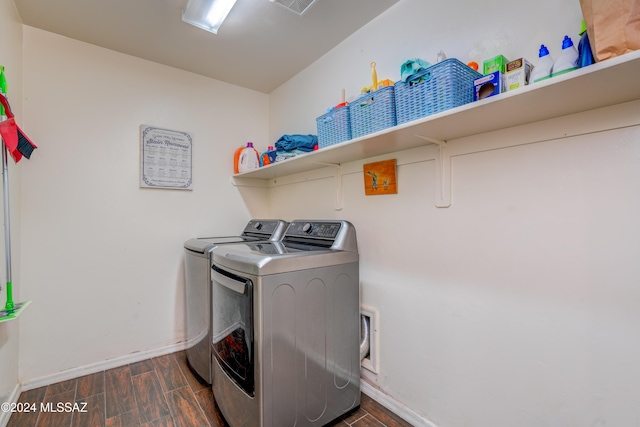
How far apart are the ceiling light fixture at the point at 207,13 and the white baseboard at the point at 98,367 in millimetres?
2360

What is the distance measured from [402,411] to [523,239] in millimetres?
1131

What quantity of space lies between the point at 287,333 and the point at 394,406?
83 centimetres

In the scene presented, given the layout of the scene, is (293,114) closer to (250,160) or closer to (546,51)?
(250,160)

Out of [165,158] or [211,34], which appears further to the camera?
[165,158]

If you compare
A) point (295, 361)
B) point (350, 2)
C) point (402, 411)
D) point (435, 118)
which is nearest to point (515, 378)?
point (402, 411)

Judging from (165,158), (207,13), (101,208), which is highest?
(207,13)

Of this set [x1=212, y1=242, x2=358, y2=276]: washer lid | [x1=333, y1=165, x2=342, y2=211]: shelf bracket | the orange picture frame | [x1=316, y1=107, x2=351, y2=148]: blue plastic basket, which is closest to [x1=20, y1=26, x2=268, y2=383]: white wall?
[x1=212, y1=242, x2=358, y2=276]: washer lid

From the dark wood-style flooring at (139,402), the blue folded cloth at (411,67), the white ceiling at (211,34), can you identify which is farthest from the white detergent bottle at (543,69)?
the dark wood-style flooring at (139,402)

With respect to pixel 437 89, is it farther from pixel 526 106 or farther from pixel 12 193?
pixel 12 193

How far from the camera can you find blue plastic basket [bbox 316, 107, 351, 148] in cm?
158

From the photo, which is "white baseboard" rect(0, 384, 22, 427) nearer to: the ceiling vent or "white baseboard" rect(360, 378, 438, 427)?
"white baseboard" rect(360, 378, 438, 427)

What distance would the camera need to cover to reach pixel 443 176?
1428 millimetres

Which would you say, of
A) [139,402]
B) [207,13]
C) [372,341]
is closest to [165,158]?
[207,13]

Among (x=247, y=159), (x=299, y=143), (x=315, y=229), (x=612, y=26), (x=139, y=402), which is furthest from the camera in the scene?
(x=247, y=159)
